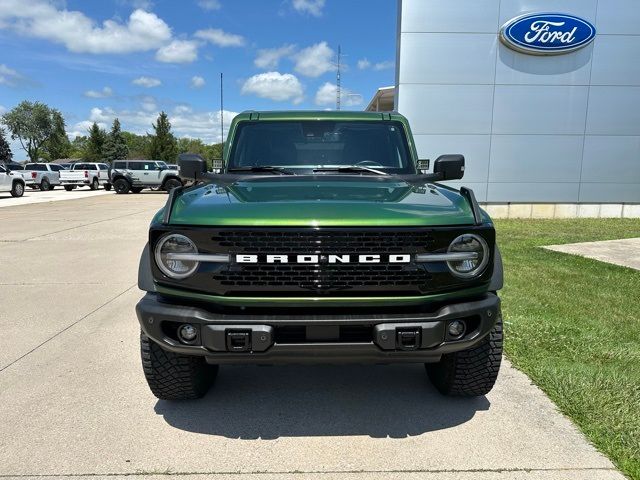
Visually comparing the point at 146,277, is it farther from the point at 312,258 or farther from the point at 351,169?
the point at 351,169

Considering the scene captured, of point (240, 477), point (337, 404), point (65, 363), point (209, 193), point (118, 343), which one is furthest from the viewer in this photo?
point (118, 343)

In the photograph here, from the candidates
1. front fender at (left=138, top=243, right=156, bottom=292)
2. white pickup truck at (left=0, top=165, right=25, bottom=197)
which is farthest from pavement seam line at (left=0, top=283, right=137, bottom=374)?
white pickup truck at (left=0, top=165, right=25, bottom=197)

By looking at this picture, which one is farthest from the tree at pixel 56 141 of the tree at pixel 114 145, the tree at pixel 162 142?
the tree at pixel 162 142

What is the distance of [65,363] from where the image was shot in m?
3.80

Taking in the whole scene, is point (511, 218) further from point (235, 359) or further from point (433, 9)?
point (235, 359)

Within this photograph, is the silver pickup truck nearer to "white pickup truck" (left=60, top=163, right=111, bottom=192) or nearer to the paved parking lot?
"white pickup truck" (left=60, top=163, right=111, bottom=192)

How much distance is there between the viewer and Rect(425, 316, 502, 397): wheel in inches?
117

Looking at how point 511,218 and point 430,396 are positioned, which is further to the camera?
point 511,218

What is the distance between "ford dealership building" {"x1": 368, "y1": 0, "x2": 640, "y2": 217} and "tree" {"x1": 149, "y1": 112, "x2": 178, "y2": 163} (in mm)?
51423

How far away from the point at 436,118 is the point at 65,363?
1157 centimetres

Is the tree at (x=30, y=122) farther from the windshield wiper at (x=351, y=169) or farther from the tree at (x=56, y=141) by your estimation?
the windshield wiper at (x=351, y=169)

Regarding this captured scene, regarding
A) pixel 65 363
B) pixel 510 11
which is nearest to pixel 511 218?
pixel 510 11

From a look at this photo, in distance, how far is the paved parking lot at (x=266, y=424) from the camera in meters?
2.52

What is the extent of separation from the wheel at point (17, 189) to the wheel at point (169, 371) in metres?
25.2
